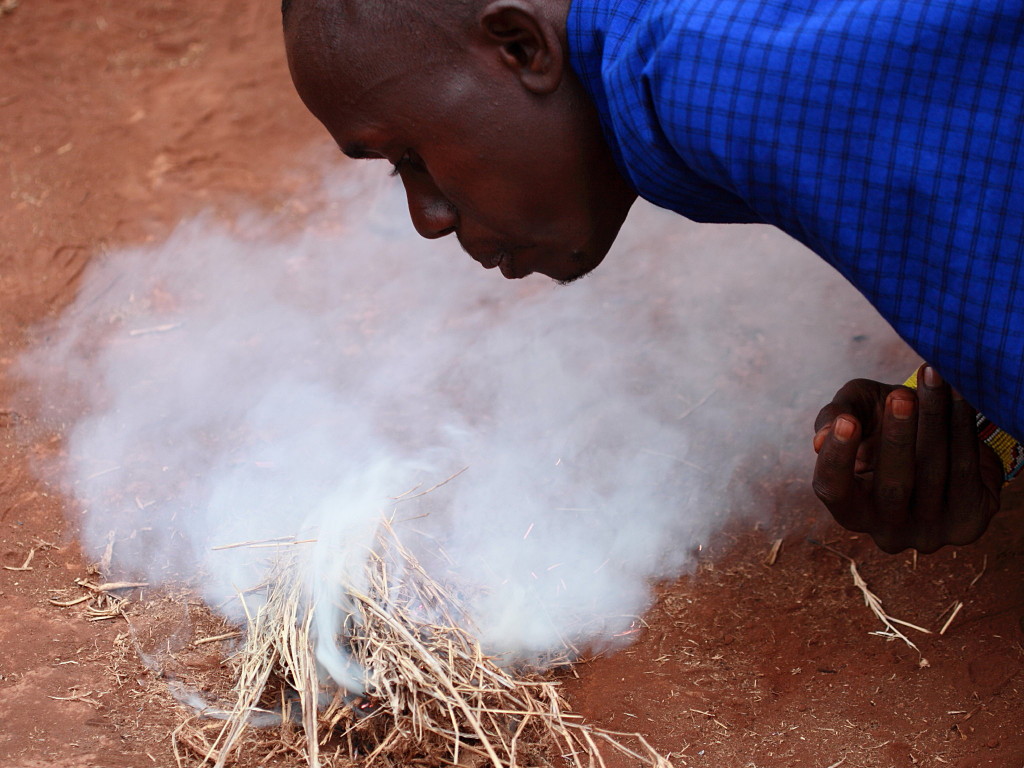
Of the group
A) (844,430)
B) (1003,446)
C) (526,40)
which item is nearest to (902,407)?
(844,430)

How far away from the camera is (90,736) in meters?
2.02

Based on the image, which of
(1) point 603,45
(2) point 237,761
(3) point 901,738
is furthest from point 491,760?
(1) point 603,45

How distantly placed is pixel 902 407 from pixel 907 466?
0.16m

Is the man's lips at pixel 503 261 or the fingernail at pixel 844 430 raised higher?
the man's lips at pixel 503 261

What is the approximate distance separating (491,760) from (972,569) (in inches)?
58.6

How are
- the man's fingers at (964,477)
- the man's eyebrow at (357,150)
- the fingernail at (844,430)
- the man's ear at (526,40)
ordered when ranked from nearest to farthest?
1. the man's ear at (526,40)
2. the man's eyebrow at (357,150)
3. the fingernail at (844,430)
4. the man's fingers at (964,477)

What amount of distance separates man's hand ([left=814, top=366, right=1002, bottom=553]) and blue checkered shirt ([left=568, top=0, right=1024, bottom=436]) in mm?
333

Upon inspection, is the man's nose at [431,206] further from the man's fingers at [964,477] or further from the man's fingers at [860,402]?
the man's fingers at [964,477]

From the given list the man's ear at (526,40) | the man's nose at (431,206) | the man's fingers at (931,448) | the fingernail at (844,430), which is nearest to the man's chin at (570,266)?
the man's nose at (431,206)

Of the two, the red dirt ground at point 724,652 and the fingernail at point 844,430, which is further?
the red dirt ground at point 724,652

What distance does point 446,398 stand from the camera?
339 cm

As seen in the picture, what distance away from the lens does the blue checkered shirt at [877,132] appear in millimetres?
1457

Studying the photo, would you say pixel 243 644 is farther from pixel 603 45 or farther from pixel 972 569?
pixel 972 569

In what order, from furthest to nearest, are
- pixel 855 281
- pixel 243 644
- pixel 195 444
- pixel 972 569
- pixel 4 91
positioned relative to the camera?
pixel 4 91
pixel 195 444
pixel 972 569
pixel 243 644
pixel 855 281
